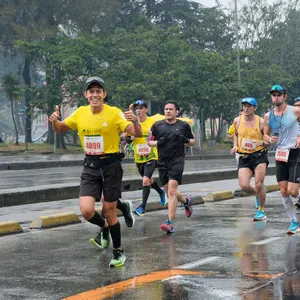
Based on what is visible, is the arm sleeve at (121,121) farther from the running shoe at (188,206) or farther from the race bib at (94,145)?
the running shoe at (188,206)

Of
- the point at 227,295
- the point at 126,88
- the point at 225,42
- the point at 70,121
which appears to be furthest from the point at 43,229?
the point at 225,42

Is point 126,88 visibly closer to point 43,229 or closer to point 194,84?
point 194,84

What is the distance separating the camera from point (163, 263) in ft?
27.0

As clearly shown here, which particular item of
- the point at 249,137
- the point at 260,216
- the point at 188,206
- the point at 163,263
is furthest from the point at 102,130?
the point at 260,216

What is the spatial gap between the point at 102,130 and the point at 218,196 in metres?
8.53

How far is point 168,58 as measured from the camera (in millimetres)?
48594

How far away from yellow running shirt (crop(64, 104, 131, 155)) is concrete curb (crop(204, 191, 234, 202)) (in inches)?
320

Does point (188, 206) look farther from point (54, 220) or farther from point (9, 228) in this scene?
point (9, 228)

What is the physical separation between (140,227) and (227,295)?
528cm

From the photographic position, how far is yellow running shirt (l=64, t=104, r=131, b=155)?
331 inches

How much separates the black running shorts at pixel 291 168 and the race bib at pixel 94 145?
330cm

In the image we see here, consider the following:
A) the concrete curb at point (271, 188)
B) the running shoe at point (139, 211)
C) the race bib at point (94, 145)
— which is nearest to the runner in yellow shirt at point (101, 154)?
the race bib at point (94, 145)

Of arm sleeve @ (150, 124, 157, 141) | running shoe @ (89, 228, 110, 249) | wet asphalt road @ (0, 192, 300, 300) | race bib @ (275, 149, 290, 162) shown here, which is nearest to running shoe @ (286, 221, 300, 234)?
wet asphalt road @ (0, 192, 300, 300)

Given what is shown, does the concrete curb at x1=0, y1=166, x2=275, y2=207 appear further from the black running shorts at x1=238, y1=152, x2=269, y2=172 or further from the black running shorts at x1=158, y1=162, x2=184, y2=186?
the black running shorts at x1=238, y1=152, x2=269, y2=172
